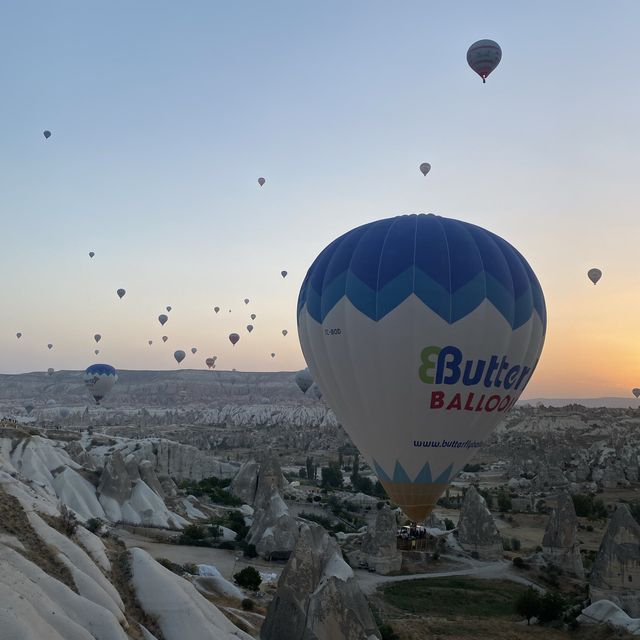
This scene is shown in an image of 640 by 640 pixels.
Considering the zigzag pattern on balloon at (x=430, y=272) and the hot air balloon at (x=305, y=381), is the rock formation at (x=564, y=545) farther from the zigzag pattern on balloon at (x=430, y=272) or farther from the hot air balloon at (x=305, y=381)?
the hot air balloon at (x=305, y=381)

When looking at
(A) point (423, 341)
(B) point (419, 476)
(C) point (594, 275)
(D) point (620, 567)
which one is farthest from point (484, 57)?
(D) point (620, 567)

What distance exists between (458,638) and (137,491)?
26.6m

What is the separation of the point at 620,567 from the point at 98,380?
171 feet

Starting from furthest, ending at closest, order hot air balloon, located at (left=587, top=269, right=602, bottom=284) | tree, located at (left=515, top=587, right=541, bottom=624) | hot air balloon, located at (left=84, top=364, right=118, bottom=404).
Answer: hot air balloon, located at (left=84, top=364, right=118, bottom=404), hot air balloon, located at (left=587, top=269, right=602, bottom=284), tree, located at (left=515, top=587, right=541, bottom=624)

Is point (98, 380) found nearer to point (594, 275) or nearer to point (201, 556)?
point (201, 556)

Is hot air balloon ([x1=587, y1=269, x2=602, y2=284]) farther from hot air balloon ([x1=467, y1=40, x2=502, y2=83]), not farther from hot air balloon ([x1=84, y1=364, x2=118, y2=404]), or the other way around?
hot air balloon ([x1=84, y1=364, x2=118, y2=404])

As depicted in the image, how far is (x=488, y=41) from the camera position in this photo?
27.0m

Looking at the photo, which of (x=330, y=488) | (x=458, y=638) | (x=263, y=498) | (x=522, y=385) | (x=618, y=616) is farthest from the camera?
(x=330, y=488)

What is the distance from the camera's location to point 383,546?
32719 mm

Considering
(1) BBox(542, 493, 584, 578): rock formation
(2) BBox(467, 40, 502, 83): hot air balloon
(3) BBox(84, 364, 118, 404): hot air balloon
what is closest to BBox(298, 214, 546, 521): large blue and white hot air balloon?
(2) BBox(467, 40, 502, 83): hot air balloon

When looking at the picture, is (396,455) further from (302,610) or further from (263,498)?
(263,498)

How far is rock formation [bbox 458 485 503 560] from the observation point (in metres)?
36.1

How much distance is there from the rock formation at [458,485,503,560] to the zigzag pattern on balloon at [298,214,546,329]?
23.2 metres

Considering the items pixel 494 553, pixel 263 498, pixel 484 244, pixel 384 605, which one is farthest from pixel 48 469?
pixel 484 244
